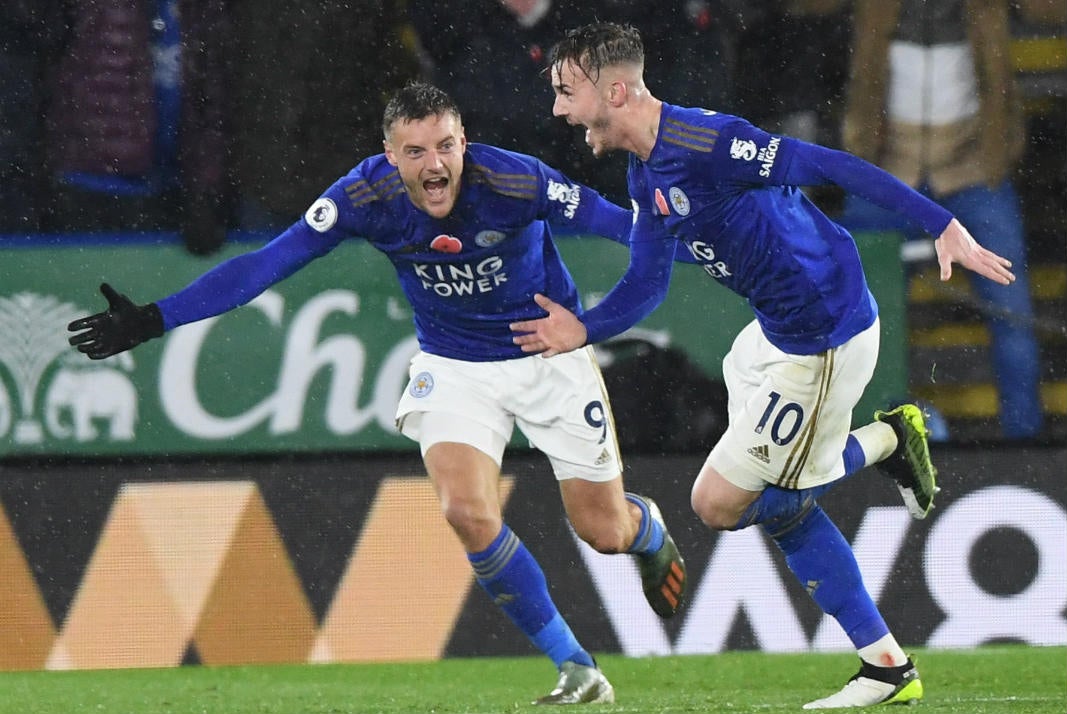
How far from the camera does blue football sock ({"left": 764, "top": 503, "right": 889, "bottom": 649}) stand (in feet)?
15.6

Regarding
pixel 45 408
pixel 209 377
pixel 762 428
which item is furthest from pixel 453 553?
pixel 762 428

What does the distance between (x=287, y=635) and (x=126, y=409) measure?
94cm

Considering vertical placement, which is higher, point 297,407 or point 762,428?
point 762,428

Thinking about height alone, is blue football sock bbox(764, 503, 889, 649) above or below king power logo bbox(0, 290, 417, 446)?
above

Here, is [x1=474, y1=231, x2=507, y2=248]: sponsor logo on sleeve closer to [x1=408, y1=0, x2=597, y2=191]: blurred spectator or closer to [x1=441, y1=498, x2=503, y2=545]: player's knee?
[x1=441, y1=498, x2=503, y2=545]: player's knee

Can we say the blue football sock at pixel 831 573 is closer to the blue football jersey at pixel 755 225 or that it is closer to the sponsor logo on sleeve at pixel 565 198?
the blue football jersey at pixel 755 225

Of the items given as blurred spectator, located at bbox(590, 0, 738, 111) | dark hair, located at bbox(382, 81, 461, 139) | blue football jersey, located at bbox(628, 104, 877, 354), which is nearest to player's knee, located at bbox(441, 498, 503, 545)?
blue football jersey, located at bbox(628, 104, 877, 354)

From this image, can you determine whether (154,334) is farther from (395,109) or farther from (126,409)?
(126,409)

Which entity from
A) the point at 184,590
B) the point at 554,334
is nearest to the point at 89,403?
the point at 184,590

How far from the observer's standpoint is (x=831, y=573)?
4.79 m

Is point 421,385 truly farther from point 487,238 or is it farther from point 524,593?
point 524,593

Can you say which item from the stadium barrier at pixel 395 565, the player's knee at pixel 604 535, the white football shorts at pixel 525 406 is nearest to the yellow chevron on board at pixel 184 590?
the stadium barrier at pixel 395 565

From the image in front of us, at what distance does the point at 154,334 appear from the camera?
459 centimetres

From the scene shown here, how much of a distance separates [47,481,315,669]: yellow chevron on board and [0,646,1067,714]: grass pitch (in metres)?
0.08
